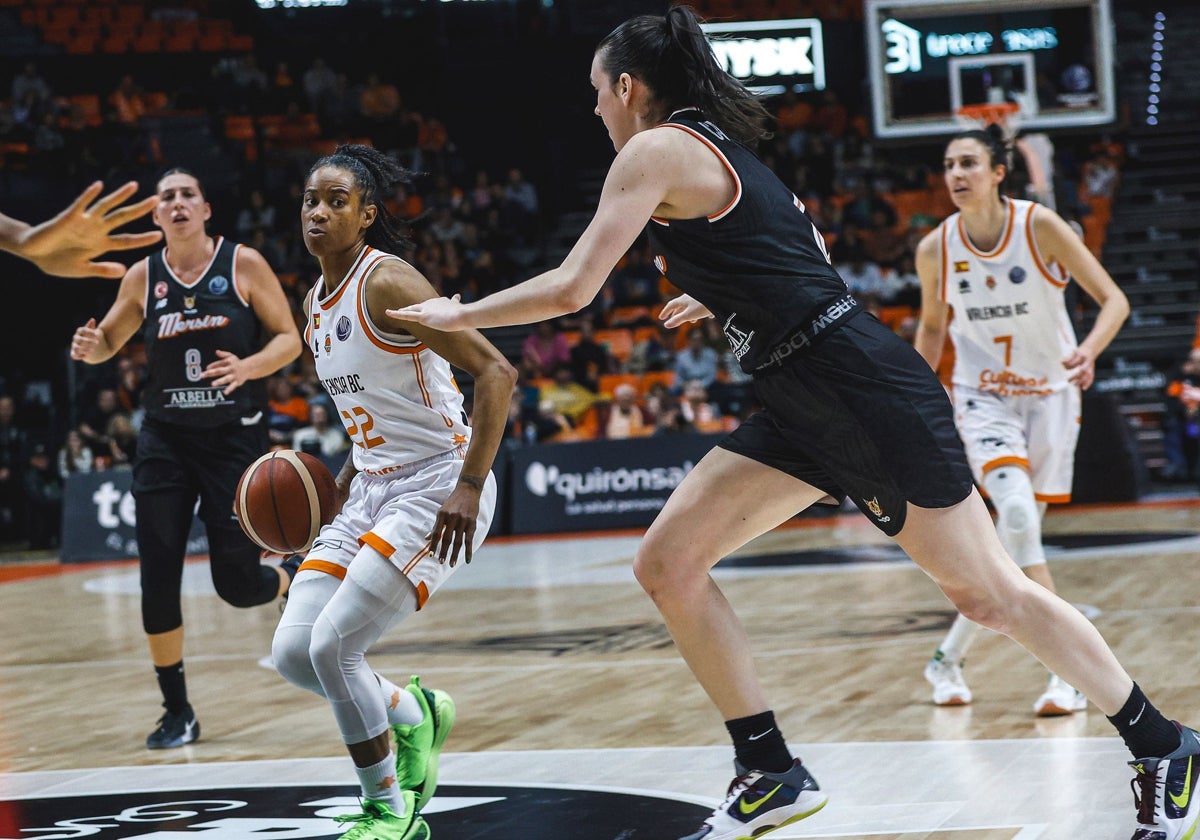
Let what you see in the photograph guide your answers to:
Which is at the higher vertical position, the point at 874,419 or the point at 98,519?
the point at 874,419

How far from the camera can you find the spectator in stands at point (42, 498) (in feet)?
50.0

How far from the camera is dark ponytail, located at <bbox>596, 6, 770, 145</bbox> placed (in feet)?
10.9

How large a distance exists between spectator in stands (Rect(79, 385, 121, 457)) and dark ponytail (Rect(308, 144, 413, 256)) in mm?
10756

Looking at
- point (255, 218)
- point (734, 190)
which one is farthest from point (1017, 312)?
point (255, 218)

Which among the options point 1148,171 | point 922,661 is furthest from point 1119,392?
point 922,661

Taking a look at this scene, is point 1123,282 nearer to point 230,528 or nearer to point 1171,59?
point 1171,59

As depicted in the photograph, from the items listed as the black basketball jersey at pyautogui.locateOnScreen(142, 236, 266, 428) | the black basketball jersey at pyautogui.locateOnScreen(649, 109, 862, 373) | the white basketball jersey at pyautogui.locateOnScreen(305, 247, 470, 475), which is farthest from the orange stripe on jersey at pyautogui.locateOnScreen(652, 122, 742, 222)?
the black basketball jersey at pyautogui.locateOnScreen(142, 236, 266, 428)

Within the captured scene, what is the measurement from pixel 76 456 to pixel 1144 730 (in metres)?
12.8

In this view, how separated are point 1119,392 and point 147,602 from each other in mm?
12049

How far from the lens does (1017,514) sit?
5.23m

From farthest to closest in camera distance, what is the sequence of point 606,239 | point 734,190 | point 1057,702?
point 1057,702 < point 734,190 < point 606,239

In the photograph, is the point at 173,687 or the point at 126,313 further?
the point at 126,313

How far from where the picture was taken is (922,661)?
245 inches

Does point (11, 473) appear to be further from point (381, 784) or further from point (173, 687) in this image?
point (381, 784)
